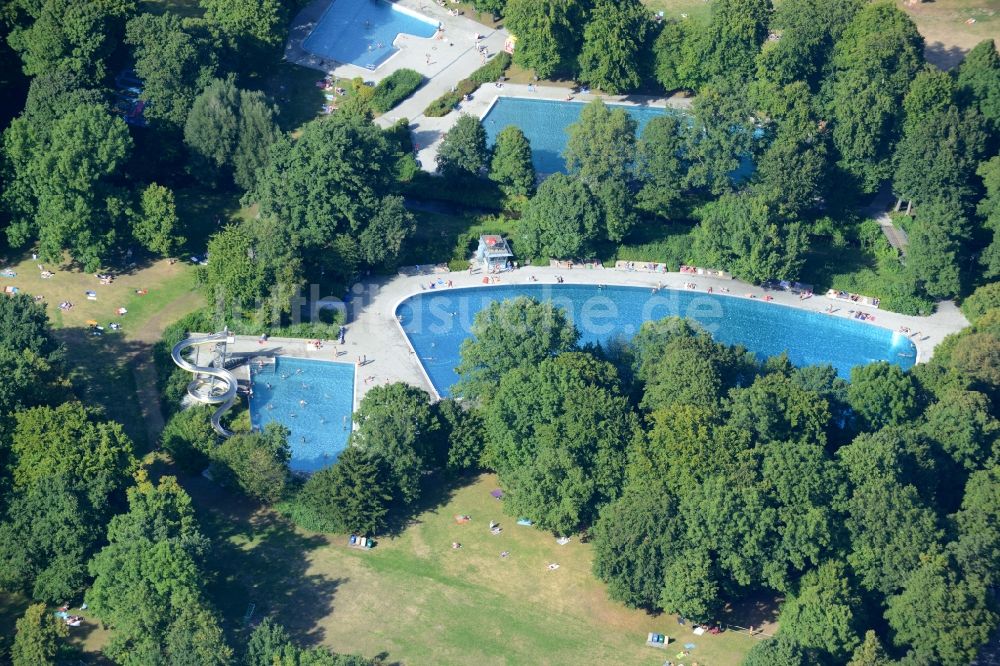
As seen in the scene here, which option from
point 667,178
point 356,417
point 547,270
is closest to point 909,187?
point 667,178

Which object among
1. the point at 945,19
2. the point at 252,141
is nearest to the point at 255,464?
the point at 252,141

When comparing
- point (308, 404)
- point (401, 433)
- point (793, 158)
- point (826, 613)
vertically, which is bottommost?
point (308, 404)

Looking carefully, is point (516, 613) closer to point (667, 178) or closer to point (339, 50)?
point (667, 178)

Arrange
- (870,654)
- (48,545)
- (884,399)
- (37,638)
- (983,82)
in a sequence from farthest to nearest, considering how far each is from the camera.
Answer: (983,82)
(884,399)
(48,545)
(870,654)
(37,638)

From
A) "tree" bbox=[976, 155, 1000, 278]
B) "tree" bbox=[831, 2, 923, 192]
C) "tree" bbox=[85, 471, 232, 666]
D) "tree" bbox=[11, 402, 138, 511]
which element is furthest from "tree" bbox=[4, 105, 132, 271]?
"tree" bbox=[976, 155, 1000, 278]

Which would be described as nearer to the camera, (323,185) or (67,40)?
(323,185)

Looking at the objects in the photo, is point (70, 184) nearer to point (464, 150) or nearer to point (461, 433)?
A: point (464, 150)

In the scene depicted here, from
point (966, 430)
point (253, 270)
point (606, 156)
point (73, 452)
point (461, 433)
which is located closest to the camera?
point (73, 452)
